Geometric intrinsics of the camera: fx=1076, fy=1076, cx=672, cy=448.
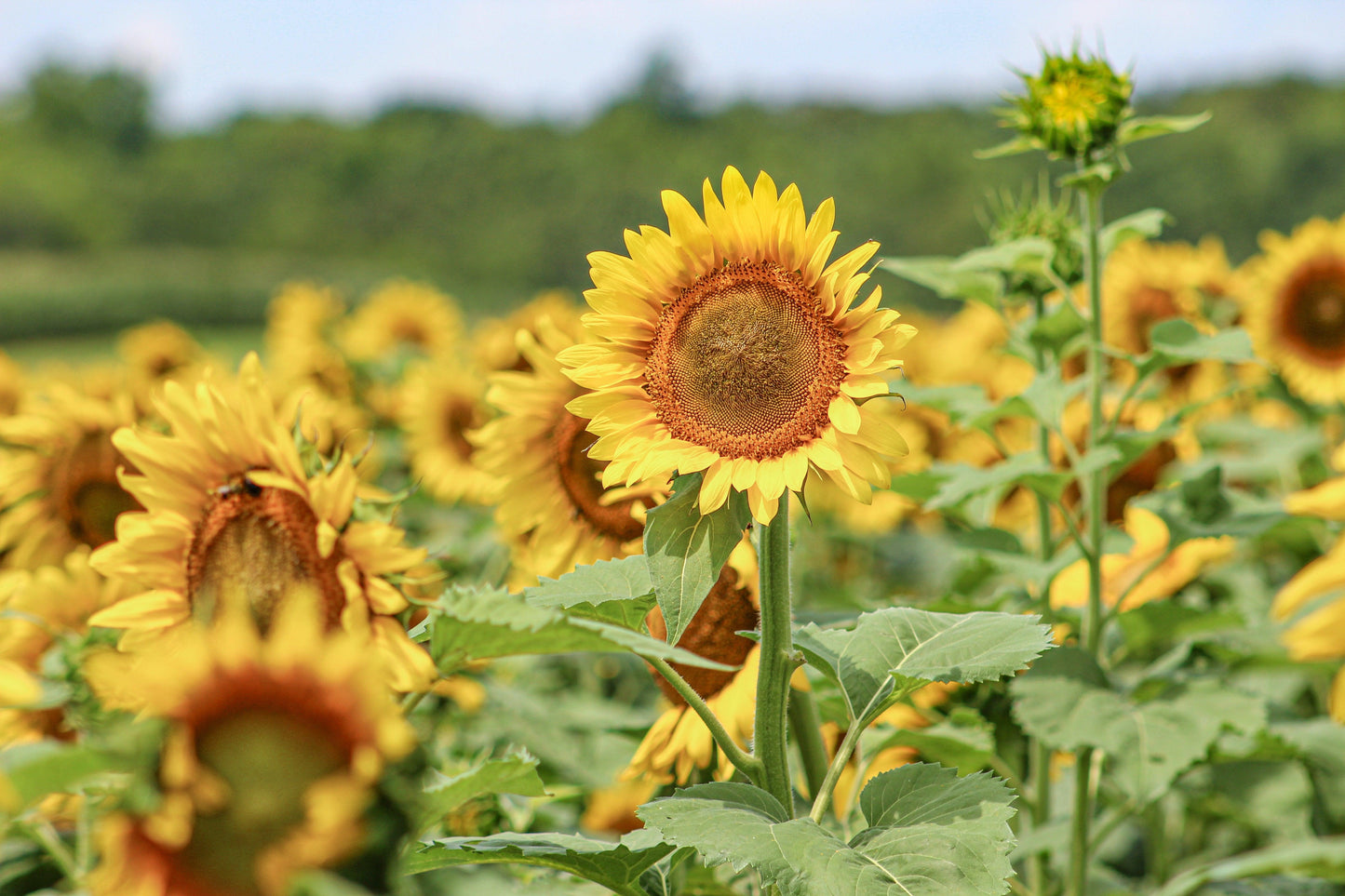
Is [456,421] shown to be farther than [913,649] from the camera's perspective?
Yes

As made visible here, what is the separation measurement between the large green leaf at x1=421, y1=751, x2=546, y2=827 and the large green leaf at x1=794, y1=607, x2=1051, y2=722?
251 millimetres

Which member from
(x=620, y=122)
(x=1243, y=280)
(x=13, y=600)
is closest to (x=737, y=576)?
(x=13, y=600)

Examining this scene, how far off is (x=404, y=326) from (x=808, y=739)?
12.1 ft

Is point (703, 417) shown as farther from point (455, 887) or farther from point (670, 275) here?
point (455, 887)

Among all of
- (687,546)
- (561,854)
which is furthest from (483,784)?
(687,546)

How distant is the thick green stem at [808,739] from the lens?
3.84 feet

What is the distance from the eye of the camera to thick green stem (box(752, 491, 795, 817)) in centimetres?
95

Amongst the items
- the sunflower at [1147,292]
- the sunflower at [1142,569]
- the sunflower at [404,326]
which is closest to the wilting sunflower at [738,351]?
the sunflower at [1142,569]

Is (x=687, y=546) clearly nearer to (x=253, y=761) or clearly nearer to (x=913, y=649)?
(x=913, y=649)

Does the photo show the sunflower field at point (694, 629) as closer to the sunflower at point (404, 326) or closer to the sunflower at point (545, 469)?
the sunflower at point (545, 469)

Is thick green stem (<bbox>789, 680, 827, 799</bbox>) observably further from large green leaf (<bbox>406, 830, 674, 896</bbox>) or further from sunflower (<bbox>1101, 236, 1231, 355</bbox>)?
sunflower (<bbox>1101, 236, 1231, 355</bbox>)

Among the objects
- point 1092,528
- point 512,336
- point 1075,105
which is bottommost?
point 1092,528

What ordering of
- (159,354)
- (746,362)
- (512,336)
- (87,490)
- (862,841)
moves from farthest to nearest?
(159,354), (512,336), (87,490), (746,362), (862,841)

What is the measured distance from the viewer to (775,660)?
96cm
